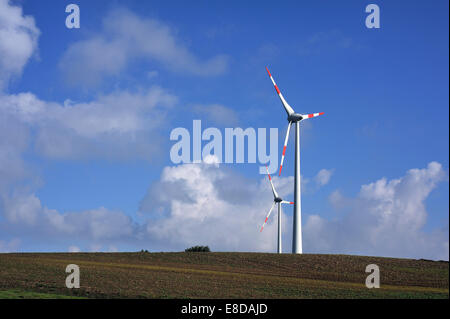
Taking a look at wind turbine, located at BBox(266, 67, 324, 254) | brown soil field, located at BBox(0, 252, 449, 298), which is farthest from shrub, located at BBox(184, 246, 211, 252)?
wind turbine, located at BBox(266, 67, 324, 254)

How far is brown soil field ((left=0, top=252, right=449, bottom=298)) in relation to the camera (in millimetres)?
40969

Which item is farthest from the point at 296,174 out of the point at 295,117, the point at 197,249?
the point at 197,249

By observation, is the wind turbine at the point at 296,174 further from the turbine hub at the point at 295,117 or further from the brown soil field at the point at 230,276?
the brown soil field at the point at 230,276

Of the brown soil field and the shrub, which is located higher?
the shrub

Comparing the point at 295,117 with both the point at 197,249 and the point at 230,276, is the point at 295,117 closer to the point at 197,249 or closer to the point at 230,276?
the point at 230,276

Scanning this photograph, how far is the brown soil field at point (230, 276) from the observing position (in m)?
41.0

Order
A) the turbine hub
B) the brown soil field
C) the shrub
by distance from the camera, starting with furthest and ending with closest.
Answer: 1. the shrub
2. the turbine hub
3. the brown soil field

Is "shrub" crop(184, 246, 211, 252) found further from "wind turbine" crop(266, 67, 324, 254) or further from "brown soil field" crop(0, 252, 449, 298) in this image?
"wind turbine" crop(266, 67, 324, 254)

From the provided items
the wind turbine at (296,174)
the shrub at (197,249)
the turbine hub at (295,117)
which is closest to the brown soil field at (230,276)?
the wind turbine at (296,174)

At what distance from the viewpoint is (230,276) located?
5512 cm

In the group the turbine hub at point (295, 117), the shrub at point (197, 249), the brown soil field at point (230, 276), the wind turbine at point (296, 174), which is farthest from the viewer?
the shrub at point (197, 249)
